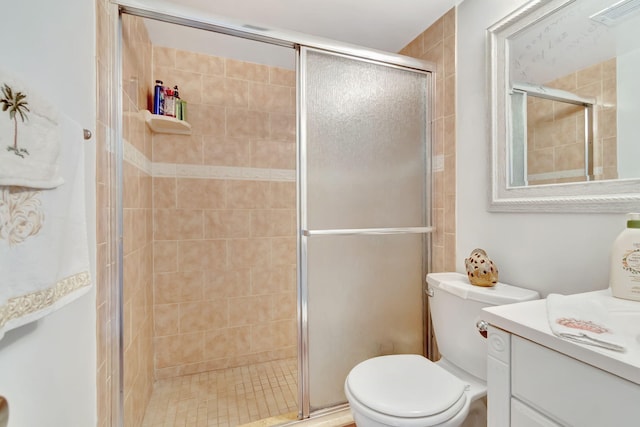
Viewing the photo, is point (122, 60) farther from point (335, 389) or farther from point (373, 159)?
point (335, 389)

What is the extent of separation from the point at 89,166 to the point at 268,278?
1447mm

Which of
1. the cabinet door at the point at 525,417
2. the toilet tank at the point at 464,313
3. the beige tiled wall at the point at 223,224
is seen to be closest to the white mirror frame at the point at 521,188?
the toilet tank at the point at 464,313

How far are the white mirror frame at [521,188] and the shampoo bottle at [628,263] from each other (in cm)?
13

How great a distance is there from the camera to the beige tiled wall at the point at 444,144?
1.58m

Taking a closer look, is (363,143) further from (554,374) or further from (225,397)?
(225,397)

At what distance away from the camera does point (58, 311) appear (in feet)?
2.56

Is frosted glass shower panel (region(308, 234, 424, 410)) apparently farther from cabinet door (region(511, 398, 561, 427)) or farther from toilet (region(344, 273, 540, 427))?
cabinet door (region(511, 398, 561, 427))

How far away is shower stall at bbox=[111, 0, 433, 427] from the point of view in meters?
1.39

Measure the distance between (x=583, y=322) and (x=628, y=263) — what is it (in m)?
0.31

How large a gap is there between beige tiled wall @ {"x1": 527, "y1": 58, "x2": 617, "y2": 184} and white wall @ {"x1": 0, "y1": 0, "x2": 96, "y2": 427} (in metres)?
1.61

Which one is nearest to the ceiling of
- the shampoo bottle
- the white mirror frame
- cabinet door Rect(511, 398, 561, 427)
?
A: the white mirror frame

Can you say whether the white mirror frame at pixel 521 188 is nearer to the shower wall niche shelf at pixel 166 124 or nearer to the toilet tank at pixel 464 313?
the toilet tank at pixel 464 313

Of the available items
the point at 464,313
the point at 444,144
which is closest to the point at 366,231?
the point at 464,313

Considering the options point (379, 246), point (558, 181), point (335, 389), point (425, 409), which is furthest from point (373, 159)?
point (335, 389)
